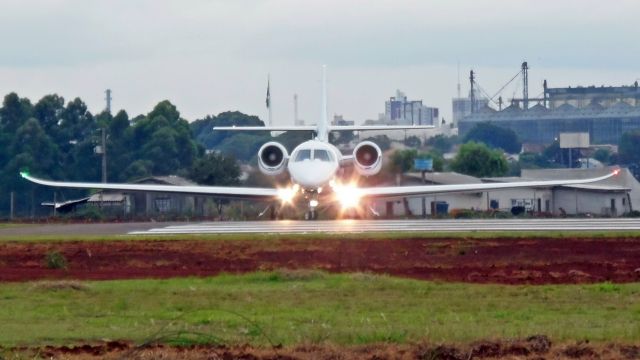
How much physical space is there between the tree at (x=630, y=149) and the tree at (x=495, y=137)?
2258 cm

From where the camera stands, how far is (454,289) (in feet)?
77.3

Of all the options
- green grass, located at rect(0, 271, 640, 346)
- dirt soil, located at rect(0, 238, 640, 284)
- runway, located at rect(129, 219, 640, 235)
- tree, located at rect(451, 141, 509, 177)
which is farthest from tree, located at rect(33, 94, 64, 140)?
green grass, located at rect(0, 271, 640, 346)

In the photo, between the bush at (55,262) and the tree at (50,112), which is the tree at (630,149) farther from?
the bush at (55,262)

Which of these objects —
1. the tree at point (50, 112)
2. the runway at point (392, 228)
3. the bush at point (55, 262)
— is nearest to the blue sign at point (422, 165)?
the runway at point (392, 228)

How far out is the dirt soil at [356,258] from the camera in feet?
90.1

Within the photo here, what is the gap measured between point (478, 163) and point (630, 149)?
5084 centimetres

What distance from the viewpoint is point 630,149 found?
144 metres

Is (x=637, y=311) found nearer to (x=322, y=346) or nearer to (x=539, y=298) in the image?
(x=539, y=298)

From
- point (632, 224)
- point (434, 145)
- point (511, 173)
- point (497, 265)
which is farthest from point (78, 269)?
point (434, 145)

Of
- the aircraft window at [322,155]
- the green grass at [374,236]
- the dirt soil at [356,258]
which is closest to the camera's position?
the dirt soil at [356,258]

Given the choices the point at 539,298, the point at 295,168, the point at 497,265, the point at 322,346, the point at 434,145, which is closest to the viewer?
the point at 322,346

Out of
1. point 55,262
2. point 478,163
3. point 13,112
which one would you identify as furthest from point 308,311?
point 13,112

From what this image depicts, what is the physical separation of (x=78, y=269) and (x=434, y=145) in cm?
11058

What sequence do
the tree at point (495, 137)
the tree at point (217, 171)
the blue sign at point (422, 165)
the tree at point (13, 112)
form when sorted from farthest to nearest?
the tree at point (495, 137) → the tree at point (13, 112) → the tree at point (217, 171) → the blue sign at point (422, 165)
